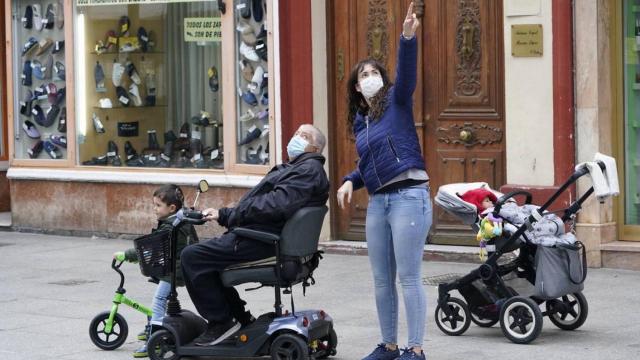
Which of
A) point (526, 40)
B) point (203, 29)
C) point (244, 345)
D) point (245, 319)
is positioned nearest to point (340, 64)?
point (203, 29)

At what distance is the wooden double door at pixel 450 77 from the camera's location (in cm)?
1290

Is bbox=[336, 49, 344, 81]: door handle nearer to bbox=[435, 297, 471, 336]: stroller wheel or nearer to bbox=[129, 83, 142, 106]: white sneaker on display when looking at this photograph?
bbox=[129, 83, 142, 106]: white sneaker on display

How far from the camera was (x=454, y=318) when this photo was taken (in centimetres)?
933

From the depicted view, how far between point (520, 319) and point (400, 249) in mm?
1261

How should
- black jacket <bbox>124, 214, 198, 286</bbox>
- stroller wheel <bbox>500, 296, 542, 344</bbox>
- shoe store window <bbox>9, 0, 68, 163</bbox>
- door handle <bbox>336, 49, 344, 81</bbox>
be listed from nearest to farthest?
black jacket <bbox>124, 214, 198, 286</bbox> → stroller wheel <bbox>500, 296, 542, 344</bbox> → door handle <bbox>336, 49, 344, 81</bbox> → shoe store window <bbox>9, 0, 68, 163</bbox>

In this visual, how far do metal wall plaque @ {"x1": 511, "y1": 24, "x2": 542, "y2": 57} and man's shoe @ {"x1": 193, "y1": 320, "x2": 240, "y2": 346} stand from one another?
485 centimetres

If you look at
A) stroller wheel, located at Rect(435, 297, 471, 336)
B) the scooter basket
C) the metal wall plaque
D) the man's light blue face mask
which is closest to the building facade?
the metal wall plaque

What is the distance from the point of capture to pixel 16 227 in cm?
1656

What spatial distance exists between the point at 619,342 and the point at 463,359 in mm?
1108

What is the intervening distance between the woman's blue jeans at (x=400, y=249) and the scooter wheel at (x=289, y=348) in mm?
509

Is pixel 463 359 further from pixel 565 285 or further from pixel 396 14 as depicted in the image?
pixel 396 14

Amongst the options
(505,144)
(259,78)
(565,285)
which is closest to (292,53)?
(259,78)

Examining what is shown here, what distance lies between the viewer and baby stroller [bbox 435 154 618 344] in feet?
29.3

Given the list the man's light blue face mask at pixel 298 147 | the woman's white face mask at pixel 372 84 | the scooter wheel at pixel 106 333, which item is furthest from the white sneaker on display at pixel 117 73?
the woman's white face mask at pixel 372 84
